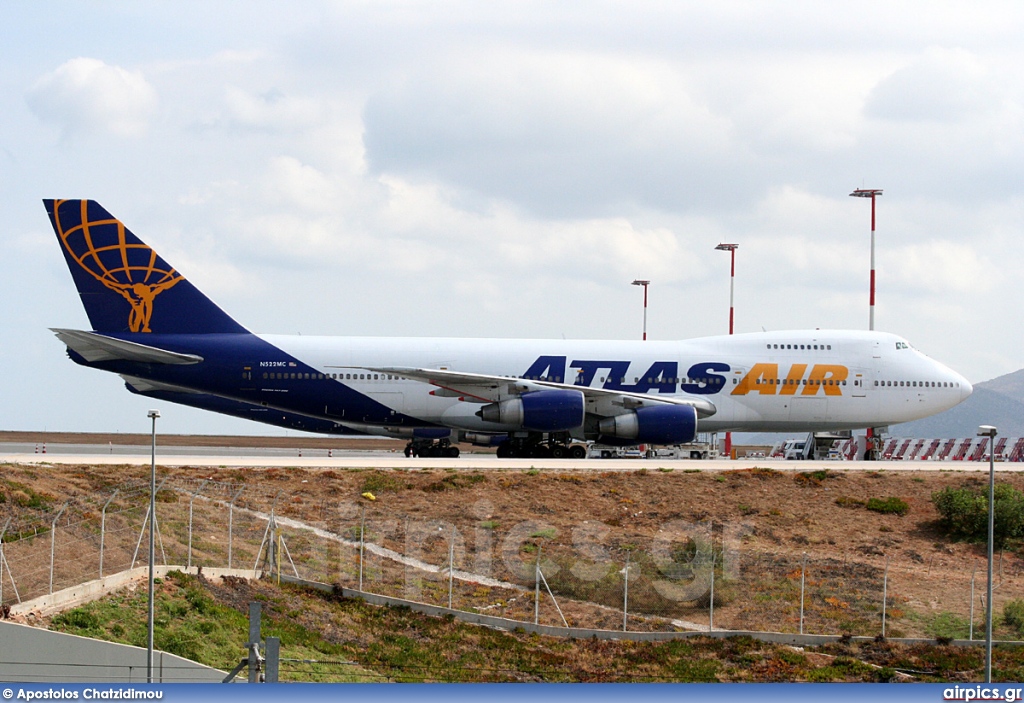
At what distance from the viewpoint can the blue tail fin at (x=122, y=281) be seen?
40688mm

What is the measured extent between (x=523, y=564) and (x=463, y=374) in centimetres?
1233

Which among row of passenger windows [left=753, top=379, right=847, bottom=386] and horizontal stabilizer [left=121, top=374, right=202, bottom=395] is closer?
horizontal stabilizer [left=121, top=374, right=202, bottom=395]

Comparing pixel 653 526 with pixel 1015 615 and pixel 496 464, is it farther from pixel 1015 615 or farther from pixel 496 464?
pixel 1015 615

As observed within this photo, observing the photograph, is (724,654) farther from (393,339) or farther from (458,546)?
(393,339)

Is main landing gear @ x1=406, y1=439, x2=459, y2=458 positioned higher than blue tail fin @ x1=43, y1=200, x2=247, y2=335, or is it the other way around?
blue tail fin @ x1=43, y1=200, x2=247, y2=335

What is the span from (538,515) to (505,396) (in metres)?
9.32

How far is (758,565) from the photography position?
28.8m

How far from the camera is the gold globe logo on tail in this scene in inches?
1602

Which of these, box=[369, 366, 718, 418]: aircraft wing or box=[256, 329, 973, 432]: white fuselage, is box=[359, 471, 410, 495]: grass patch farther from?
box=[256, 329, 973, 432]: white fuselage

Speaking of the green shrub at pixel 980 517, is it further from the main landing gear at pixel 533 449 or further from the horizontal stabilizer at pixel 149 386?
the horizontal stabilizer at pixel 149 386

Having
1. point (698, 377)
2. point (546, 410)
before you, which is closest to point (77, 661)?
point (546, 410)

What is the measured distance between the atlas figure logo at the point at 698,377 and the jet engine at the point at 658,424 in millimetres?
1865

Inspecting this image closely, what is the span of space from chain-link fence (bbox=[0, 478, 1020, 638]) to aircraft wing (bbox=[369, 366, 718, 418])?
9073 mm

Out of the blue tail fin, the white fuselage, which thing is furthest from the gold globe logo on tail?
the white fuselage
